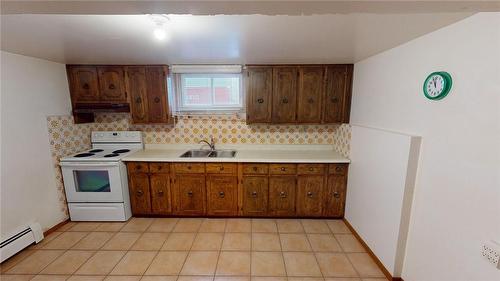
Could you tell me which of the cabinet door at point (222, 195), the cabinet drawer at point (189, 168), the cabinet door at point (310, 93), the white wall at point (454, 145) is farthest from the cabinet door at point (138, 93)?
the white wall at point (454, 145)

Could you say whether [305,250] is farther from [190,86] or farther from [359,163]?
[190,86]

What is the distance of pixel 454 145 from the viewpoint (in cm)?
137

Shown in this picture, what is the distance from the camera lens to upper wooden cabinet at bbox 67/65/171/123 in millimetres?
2844

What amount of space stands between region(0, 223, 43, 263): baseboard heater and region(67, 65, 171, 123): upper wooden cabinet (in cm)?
137

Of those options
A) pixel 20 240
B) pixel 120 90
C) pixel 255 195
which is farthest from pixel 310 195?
pixel 20 240

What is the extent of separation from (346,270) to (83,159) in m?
3.25

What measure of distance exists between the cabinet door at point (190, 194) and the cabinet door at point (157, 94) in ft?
2.90

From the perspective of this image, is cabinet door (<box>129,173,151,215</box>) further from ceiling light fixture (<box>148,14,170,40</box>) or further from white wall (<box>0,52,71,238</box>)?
ceiling light fixture (<box>148,14,170,40</box>)

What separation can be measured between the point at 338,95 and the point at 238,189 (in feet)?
6.08

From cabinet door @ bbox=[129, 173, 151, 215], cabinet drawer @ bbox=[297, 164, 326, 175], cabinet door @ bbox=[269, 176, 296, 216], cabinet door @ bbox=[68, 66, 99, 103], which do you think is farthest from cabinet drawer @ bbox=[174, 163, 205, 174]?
cabinet door @ bbox=[68, 66, 99, 103]

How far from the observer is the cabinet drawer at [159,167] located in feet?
9.25

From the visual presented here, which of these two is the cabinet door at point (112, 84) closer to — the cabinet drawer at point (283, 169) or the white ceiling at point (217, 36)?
the white ceiling at point (217, 36)

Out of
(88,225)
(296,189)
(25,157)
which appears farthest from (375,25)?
(88,225)

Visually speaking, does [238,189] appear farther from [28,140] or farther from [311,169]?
[28,140]
